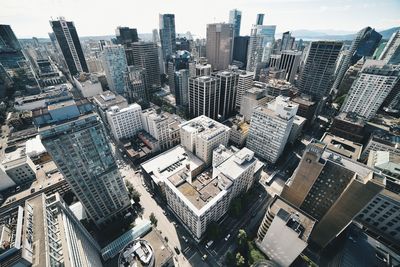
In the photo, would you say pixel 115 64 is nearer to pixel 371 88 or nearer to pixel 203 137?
pixel 203 137

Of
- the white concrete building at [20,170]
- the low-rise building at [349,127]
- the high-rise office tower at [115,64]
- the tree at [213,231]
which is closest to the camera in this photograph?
the tree at [213,231]

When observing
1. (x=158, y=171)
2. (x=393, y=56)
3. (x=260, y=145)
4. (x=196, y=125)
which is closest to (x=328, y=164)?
(x=260, y=145)

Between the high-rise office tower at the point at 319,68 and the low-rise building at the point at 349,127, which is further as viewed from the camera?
the high-rise office tower at the point at 319,68

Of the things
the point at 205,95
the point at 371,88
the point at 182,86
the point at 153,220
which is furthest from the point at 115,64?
the point at 371,88

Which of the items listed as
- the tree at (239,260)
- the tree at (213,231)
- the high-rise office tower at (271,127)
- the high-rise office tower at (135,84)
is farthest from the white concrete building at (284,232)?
the high-rise office tower at (135,84)

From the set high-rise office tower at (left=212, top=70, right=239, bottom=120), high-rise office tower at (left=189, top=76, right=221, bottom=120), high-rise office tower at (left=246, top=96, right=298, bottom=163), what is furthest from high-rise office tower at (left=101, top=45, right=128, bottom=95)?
high-rise office tower at (left=246, top=96, right=298, bottom=163)

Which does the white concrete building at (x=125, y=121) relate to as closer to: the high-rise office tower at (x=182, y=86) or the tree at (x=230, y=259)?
the high-rise office tower at (x=182, y=86)

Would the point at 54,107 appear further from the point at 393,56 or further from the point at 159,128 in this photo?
the point at 393,56

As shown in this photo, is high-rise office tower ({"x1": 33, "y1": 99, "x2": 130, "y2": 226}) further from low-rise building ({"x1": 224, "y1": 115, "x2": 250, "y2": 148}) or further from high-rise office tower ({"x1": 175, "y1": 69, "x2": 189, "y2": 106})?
high-rise office tower ({"x1": 175, "y1": 69, "x2": 189, "y2": 106})
